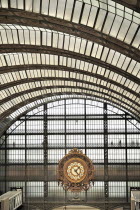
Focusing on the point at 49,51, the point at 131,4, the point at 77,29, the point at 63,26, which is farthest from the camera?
the point at 49,51

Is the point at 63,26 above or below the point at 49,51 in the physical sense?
above

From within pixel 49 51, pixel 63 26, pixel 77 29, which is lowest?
pixel 49 51

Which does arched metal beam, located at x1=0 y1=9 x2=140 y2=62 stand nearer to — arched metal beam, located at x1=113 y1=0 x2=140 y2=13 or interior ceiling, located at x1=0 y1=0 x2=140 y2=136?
interior ceiling, located at x1=0 y1=0 x2=140 y2=136

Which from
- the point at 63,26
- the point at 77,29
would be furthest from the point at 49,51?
the point at 77,29

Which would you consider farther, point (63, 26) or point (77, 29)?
point (63, 26)

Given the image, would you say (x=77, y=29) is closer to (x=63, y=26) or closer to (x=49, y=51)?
(x=63, y=26)

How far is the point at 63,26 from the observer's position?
35312 millimetres

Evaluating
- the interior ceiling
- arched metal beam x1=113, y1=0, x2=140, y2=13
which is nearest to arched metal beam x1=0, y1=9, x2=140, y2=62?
the interior ceiling

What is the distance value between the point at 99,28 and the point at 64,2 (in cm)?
348

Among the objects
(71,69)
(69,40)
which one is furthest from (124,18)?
(71,69)

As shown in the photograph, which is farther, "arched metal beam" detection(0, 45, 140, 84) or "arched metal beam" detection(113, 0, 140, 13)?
"arched metal beam" detection(0, 45, 140, 84)

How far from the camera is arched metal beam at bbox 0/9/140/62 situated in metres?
33.9

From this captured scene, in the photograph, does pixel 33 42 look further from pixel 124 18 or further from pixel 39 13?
pixel 124 18

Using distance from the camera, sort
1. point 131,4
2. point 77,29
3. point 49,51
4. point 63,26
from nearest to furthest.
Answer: point 131,4 → point 77,29 → point 63,26 → point 49,51
